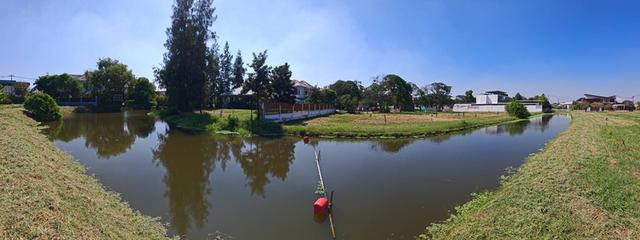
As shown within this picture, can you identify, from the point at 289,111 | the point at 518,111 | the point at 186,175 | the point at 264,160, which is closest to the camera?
the point at 186,175

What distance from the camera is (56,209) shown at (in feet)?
19.0

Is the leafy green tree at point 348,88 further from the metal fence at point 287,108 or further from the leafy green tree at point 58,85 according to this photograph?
the leafy green tree at point 58,85

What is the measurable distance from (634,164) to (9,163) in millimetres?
17176

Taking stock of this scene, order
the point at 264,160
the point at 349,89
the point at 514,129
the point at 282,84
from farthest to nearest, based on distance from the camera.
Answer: the point at 349,89, the point at 282,84, the point at 514,129, the point at 264,160

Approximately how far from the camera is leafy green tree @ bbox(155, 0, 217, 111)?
33.9 meters

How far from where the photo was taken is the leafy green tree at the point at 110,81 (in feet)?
166

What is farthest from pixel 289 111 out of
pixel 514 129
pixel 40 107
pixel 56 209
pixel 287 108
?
pixel 56 209

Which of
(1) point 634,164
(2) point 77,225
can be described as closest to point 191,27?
(2) point 77,225

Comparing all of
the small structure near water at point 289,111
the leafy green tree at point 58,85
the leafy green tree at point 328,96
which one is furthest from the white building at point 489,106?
the leafy green tree at point 58,85

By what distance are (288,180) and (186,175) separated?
363 centimetres

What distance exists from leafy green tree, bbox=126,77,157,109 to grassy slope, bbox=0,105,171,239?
165ft

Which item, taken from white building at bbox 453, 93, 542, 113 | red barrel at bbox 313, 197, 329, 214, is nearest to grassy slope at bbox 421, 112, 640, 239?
red barrel at bbox 313, 197, 329, 214

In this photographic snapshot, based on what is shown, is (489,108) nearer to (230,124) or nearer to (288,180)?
(230,124)

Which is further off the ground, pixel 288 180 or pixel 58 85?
pixel 58 85
